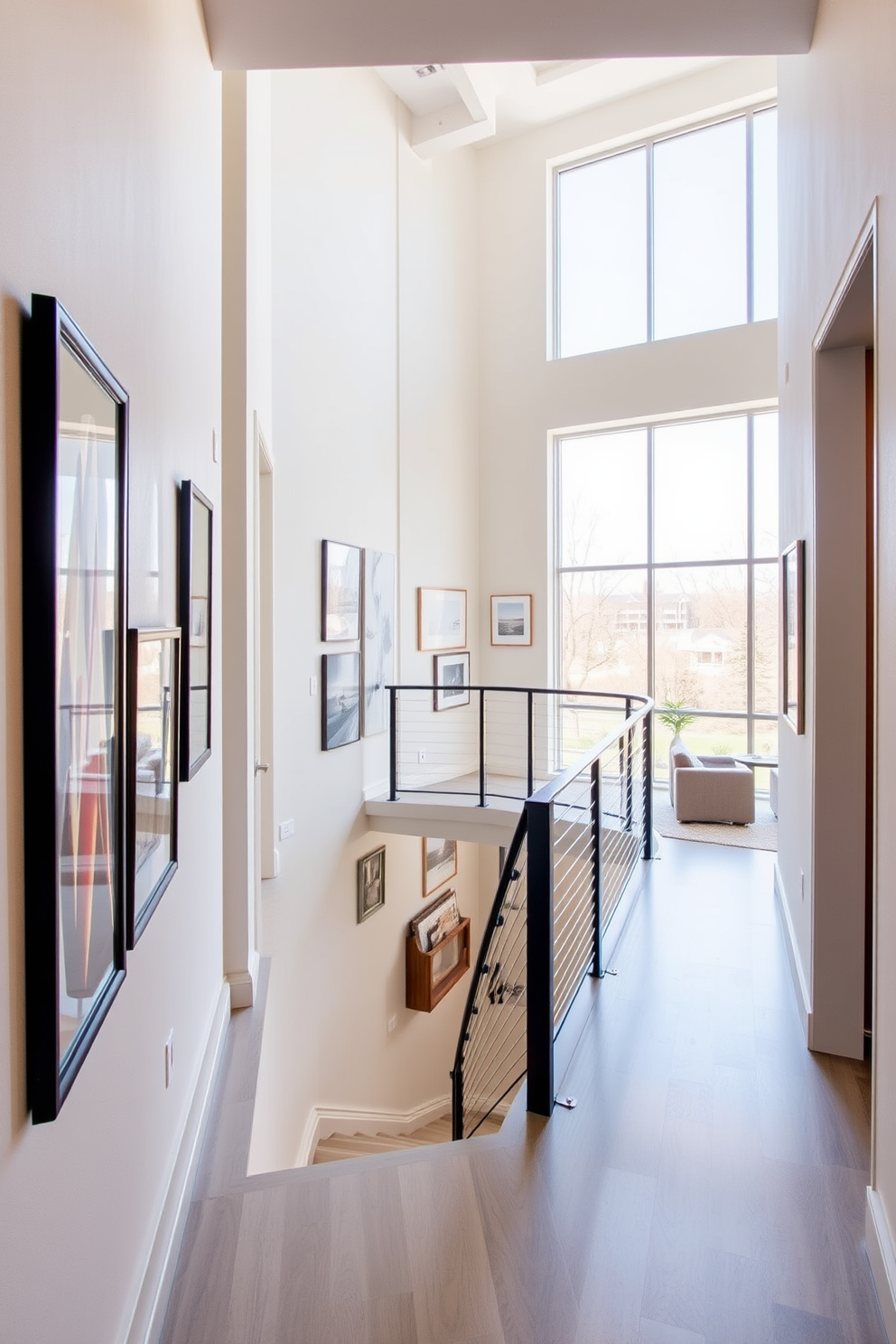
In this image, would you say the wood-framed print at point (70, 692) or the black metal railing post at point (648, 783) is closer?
the wood-framed print at point (70, 692)

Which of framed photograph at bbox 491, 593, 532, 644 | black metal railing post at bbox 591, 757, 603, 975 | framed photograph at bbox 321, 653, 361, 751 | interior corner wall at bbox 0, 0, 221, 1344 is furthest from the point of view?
framed photograph at bbox 491, 593, 532, 644

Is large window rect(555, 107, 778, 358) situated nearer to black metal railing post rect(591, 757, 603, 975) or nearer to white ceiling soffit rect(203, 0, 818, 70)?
white ceiling soffit rect(203, 0, 818, 70)

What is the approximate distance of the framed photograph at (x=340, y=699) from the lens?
5.52 metres

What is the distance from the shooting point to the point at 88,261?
1.31 meters

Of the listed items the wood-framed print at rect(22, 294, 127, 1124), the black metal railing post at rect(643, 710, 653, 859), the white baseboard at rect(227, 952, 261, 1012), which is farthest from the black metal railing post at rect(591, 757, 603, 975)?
the wood-framed print at rect(22, 294, 127, 1124)

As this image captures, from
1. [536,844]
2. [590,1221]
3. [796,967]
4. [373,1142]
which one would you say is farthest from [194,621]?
[373,1142]

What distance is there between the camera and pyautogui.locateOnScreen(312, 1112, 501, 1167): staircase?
5.05m

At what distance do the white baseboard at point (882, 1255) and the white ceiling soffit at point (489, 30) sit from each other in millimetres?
3215

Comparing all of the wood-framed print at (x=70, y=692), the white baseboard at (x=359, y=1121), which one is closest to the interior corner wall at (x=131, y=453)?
the wood-framed print at (x=70, y=692)

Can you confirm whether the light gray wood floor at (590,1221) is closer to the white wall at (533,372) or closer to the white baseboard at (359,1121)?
the white baseboard at (359,1121)

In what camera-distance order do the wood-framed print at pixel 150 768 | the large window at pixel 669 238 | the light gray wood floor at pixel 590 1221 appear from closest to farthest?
the wood-framed print at pixel 150 768
the light gray wood floor at pixel 590 1221
the large window at pixel 669 238

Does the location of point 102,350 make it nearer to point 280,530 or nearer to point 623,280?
point 280,530

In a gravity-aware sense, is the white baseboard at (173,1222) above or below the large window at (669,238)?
below

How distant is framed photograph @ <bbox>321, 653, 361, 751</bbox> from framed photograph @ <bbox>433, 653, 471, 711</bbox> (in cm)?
145
